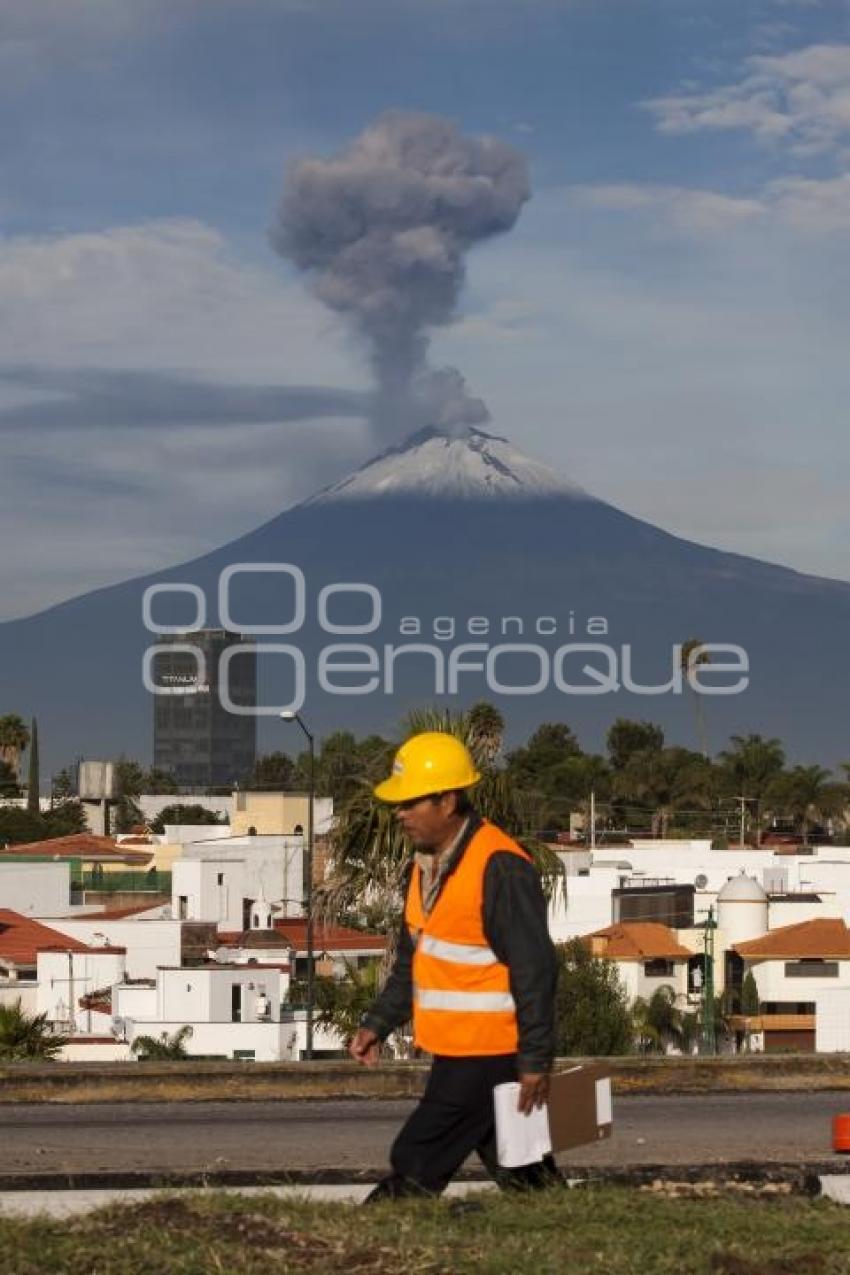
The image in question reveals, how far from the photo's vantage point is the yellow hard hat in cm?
786

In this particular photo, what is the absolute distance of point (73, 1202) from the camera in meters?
8.33

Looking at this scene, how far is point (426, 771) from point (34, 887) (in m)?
75.5

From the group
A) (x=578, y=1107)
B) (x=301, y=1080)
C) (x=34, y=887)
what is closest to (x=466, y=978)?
(x=578, y=1107)

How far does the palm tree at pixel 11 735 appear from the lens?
165 m

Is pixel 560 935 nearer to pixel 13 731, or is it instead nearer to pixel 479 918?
pixel 479 918

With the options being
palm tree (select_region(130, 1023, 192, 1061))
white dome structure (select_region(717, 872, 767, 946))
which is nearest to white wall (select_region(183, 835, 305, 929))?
white dome structure (select_region(717, 872, 767, 946))

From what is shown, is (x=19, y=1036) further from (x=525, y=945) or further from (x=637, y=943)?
(x=637, y=943)

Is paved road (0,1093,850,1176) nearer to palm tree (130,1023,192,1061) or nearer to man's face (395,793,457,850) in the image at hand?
man's face (395,793,457,850)

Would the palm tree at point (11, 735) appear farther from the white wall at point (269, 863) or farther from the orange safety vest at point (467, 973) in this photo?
the orange safety vest at point (467, 973)

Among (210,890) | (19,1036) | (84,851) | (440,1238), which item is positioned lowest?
(19,1036)

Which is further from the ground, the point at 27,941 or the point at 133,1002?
the point at 27,941

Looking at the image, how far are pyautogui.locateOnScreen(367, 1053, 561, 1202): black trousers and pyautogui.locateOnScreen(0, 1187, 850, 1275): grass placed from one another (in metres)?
0.19

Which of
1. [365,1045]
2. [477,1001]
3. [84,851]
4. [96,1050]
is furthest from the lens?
[84,851]

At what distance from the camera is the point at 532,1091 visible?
24.8 feet
